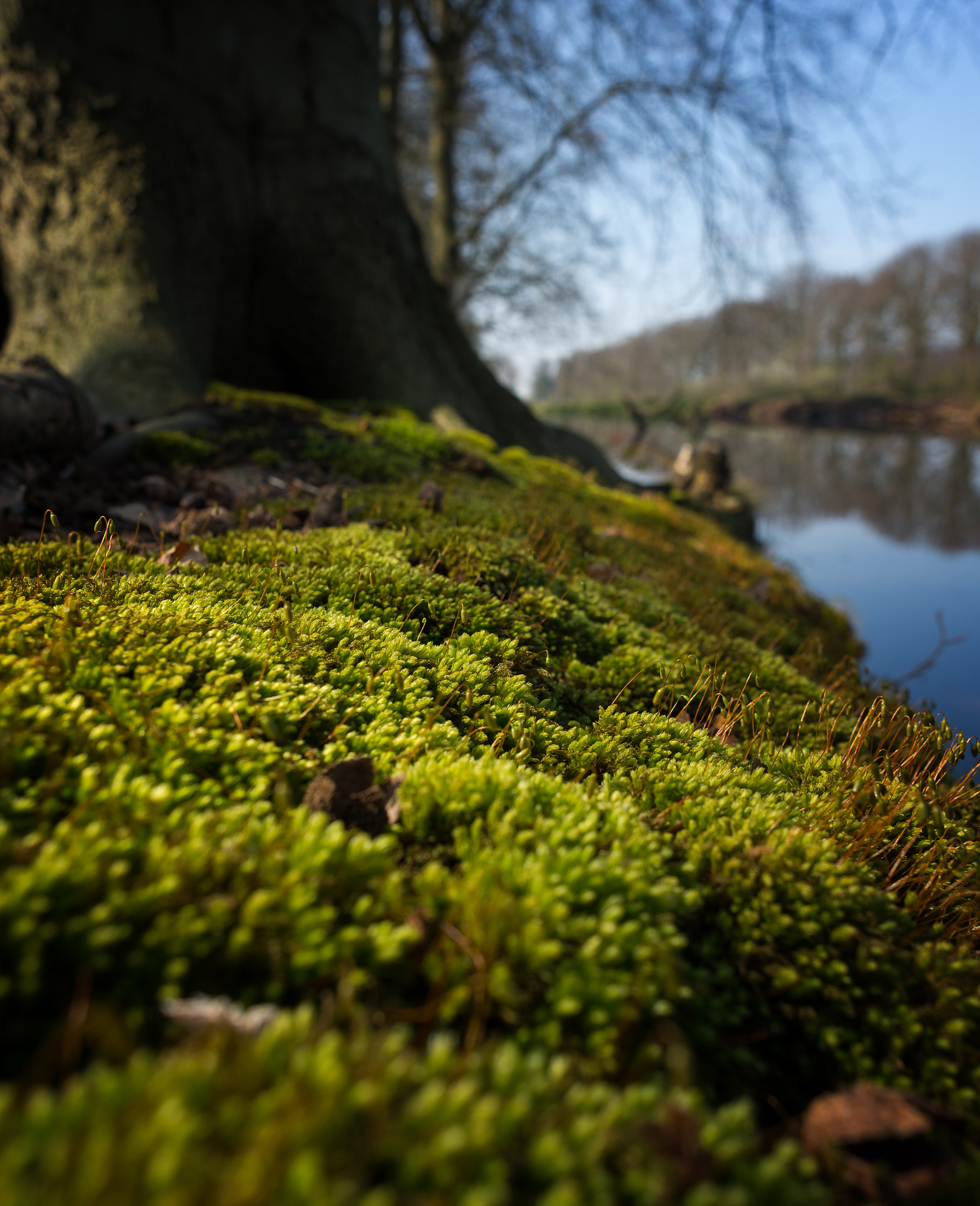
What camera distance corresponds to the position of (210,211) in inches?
260

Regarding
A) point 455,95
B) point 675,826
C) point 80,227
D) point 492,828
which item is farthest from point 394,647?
point 455,95

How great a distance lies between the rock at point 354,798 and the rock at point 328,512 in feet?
7.09

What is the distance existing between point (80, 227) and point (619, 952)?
7.33m

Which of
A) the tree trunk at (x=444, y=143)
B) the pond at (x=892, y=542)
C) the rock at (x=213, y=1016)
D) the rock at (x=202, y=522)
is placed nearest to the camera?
the rock at (x=213, y=1016)

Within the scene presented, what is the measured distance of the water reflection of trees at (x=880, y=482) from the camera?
15242mm

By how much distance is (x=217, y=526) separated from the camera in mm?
3498

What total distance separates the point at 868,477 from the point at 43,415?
25.1 metres

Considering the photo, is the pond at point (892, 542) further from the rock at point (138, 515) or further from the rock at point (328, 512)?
the rock at point (138, 515)

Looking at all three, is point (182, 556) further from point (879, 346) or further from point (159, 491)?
point (879, 346)

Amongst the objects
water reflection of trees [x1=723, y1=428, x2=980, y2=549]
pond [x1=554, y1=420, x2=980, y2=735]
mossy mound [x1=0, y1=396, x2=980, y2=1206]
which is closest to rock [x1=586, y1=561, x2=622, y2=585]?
mossy mound [x1=0, y1=396, x2=980, y2=1206]

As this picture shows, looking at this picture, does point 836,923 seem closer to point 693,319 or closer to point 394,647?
point 394,647

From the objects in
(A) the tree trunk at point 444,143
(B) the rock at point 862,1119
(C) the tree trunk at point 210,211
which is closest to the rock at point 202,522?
(C) the tree trunk at point 210,211

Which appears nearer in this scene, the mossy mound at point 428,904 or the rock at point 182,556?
the mossy mound at point 428,904

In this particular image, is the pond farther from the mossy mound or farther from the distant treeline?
the distant treeline
